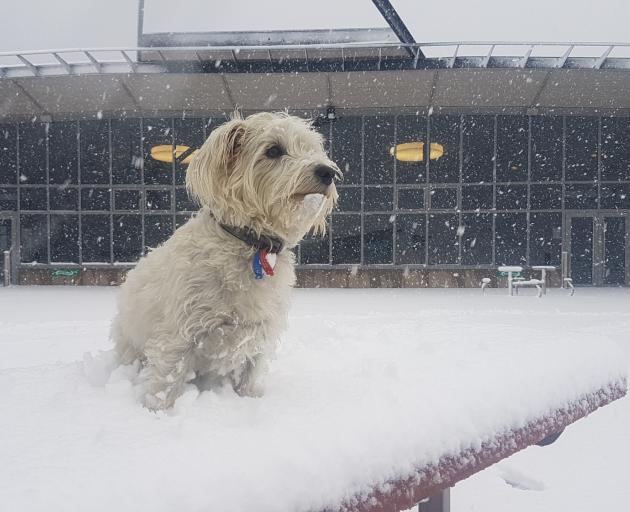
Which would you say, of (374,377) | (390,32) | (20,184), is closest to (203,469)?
(374,377)

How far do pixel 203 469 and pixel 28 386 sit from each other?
139cm

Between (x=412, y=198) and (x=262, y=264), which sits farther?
(x=412, y=198)

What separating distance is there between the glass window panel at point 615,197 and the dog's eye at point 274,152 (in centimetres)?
1868

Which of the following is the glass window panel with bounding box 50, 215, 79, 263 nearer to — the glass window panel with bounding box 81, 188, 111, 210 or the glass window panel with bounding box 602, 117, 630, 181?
the glass window panel with bounding box 81, 188, 111, 210

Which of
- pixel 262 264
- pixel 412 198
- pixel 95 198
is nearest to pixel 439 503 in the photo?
pixel 262 264

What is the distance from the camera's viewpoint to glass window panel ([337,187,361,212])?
683 inches

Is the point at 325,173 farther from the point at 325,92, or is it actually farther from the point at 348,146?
the point at 348,146

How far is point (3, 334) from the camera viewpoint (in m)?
7.52

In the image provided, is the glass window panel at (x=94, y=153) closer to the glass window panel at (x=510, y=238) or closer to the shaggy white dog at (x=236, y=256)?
the glass window panel at (x=510, y=238)

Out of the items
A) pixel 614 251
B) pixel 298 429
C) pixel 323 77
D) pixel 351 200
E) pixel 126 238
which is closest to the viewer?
pixel 298 429

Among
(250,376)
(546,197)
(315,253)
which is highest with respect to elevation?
(546,197)

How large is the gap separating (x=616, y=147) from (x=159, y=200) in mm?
16141

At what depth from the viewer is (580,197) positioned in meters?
17.6

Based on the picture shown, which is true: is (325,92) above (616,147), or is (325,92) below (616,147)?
above
